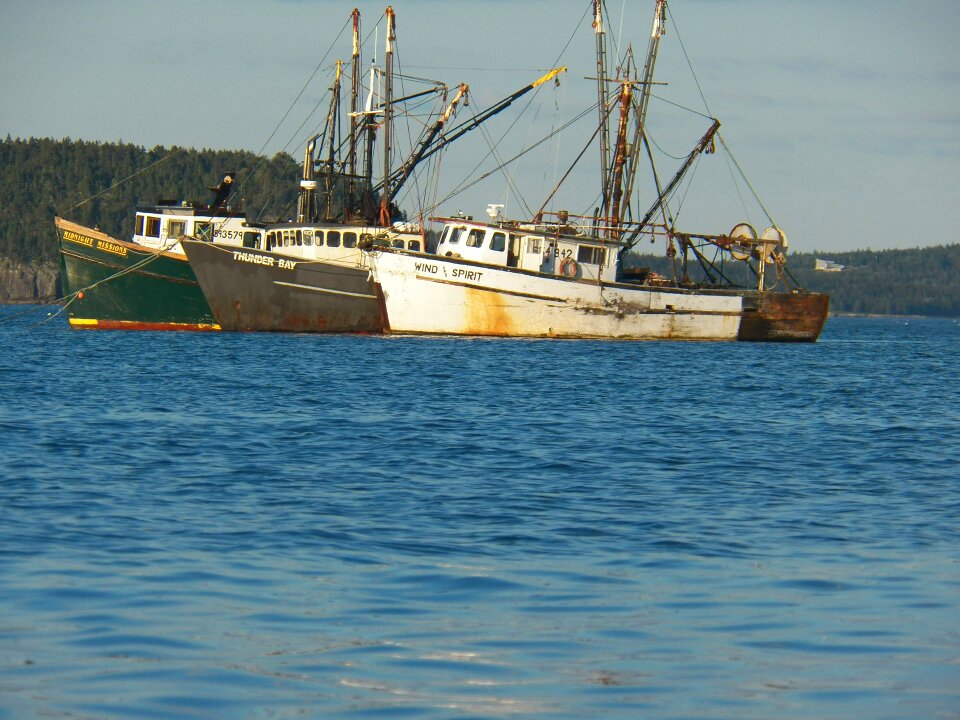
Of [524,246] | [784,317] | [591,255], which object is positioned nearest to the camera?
[524,246]

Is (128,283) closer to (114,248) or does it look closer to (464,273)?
(114,248)

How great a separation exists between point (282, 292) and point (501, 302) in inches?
350

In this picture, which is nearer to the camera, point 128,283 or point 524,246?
point 524,246

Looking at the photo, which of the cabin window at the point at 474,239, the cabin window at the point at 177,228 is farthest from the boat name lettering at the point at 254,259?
the cabin window at the point at 474,239

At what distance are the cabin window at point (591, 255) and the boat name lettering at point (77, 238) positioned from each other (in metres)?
20.1

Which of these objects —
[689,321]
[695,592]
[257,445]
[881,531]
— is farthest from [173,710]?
[689,321]

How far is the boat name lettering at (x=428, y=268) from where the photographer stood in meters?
51.8

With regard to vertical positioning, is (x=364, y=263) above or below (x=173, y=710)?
above

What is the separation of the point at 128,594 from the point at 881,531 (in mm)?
7460

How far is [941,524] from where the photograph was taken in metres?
13.8

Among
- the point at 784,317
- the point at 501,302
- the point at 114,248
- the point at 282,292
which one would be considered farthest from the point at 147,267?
the point at 784,317

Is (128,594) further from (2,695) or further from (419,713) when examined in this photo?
(419,713)

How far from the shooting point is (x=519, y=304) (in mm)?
52344

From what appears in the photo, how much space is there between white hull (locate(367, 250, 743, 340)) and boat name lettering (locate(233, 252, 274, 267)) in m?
4.00
